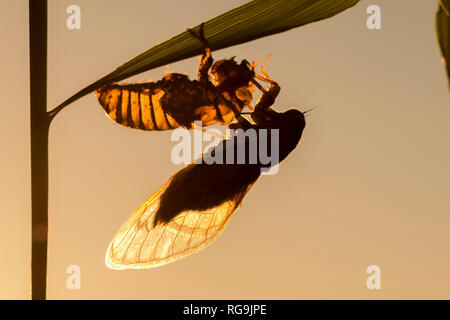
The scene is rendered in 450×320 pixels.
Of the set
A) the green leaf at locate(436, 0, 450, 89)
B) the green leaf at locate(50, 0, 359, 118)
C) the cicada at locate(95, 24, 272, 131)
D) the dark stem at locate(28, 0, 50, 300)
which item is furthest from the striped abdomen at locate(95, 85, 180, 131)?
the green leaf at locate(436, 0, 450, 89)

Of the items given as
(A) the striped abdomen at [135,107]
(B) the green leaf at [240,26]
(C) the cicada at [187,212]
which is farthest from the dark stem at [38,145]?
(A) the striped abdomen at [135,107]

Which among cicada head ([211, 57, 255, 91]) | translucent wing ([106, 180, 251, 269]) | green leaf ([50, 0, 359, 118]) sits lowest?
translucent wing ([106, 180, 251, 269])

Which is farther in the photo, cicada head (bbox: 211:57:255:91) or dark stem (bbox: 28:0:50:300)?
cicada head (bbox: 211:57:255:91)

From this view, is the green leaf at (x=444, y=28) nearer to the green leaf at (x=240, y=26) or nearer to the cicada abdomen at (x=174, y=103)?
the green leaf at (x=240, y=26)

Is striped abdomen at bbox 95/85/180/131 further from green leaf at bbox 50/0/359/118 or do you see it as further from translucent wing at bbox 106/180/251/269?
green leaf at bbox 50/0/359/118

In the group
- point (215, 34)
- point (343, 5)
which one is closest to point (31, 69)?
point (215, 34)

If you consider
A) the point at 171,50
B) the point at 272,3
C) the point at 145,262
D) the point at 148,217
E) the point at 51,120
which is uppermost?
the point at 272,3

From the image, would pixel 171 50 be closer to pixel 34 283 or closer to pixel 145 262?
pixel 34 283
